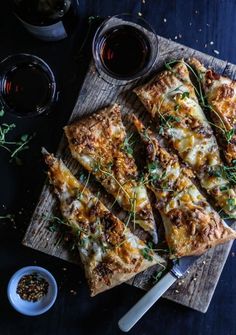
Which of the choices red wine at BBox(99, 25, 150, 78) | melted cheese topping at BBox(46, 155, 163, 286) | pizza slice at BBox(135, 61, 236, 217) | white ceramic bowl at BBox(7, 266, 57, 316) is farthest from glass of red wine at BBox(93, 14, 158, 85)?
white ceramic bowl at BBox(7, 266, 57, 316)

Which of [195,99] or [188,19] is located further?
[188,19]

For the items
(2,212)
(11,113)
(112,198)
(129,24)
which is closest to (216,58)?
(129,24)

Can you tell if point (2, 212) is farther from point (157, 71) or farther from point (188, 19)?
point (188, 19)

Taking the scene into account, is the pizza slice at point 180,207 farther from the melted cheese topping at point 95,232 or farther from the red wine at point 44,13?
the red wine at point 44,13

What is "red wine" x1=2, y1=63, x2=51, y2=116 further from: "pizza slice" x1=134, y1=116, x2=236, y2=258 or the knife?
the knife

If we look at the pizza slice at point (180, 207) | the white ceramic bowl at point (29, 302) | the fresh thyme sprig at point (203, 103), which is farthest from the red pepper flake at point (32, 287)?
the fresh thyme sprig at point (203, 103)
